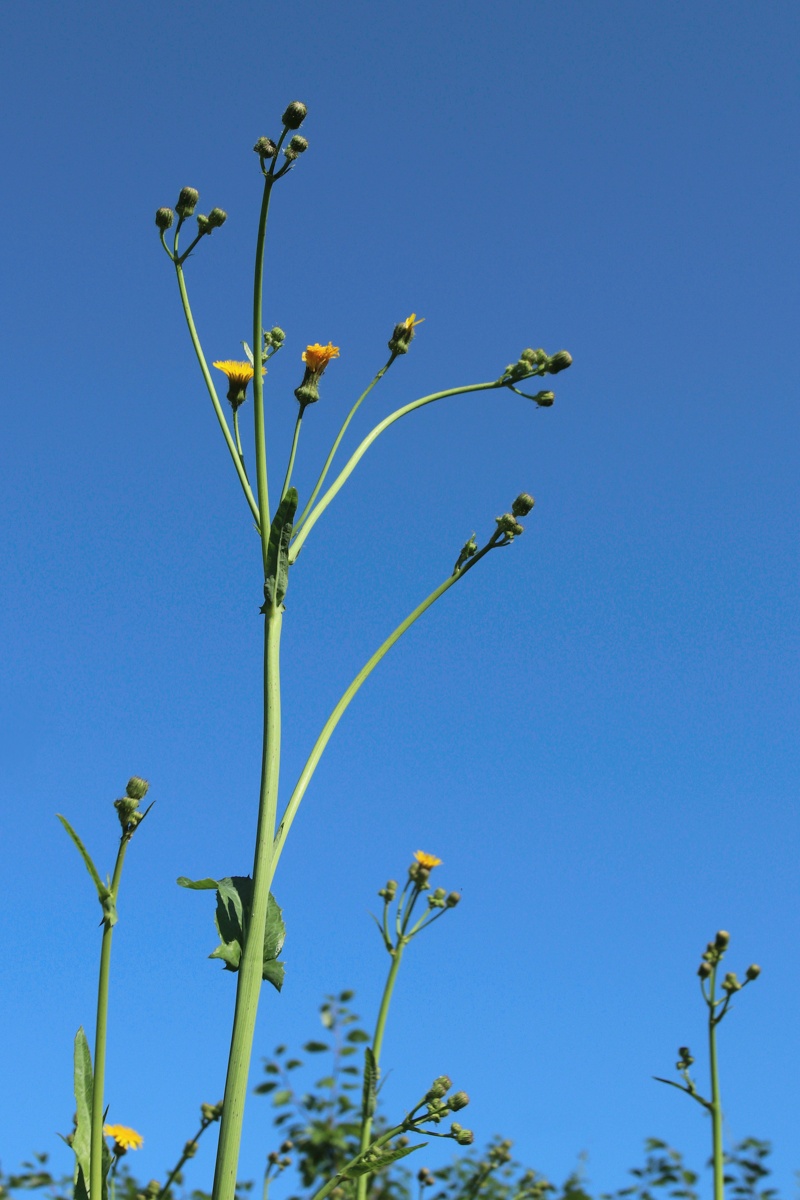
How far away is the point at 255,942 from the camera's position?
1585 millimetres

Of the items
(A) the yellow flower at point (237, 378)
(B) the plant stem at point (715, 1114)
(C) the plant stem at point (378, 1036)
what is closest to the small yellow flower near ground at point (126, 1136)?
(C) the plant stem at point (378, 1036)

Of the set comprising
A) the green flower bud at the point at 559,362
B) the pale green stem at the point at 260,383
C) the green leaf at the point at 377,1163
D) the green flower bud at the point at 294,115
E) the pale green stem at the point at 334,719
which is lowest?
the green leaf at the point at 377,1163

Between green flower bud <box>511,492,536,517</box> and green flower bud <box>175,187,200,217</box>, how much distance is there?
1.01 metres

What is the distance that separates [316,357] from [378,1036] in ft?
7.48

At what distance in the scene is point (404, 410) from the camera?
2.21 metres

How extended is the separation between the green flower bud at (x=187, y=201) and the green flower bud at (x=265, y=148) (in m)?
0.36

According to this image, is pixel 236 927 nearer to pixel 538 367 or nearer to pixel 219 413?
pixel 219 413

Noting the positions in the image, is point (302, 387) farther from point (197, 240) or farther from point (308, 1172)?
point (308, 1172)

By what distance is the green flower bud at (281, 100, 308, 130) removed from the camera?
199cm

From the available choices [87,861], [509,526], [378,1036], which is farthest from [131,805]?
[378,1036]

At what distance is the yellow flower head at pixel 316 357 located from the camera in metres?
2.23

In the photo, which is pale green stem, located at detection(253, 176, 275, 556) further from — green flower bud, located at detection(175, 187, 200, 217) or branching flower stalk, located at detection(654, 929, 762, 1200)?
branching flower stalk, located at detection(654, 929, 762, 1200)

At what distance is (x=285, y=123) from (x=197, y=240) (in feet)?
1.19

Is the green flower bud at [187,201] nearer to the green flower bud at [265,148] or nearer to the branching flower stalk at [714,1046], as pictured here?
the green flower bud at [265,148]
